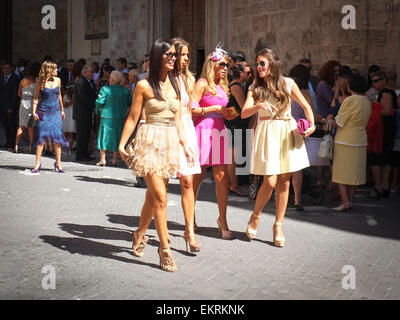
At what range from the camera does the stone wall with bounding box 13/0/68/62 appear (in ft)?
102

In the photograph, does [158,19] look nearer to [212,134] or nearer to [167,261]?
[212,134]

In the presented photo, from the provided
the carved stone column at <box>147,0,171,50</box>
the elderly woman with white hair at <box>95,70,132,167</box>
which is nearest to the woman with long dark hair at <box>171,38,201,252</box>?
the elderly woman with white hair at <box>95,70,132,167</box>

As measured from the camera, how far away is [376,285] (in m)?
5.73

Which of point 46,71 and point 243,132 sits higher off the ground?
point 46,71

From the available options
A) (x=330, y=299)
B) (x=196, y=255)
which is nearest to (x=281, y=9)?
(x=196, y=255)

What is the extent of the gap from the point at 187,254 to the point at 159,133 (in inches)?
47.8

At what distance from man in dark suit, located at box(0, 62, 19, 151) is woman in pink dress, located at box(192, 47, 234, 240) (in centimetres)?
1034

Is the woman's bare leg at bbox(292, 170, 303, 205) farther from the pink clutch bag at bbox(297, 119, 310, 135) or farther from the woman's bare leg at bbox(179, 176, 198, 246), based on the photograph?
the woman's bare leg at bbox(179, 176, 198, 246)

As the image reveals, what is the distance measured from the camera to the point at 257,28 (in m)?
16.0

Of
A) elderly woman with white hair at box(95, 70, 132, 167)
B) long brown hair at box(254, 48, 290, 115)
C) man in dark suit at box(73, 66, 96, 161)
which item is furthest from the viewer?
man in dark suit at box(73, 66, 96, 161)

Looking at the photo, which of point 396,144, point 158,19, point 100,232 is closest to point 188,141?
point 100,232

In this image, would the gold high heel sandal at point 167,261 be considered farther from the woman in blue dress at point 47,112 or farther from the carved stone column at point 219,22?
the carved stone column at point 219,22

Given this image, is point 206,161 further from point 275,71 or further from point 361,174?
point 361,174

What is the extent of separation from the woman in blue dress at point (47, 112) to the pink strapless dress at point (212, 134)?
17.9ft
